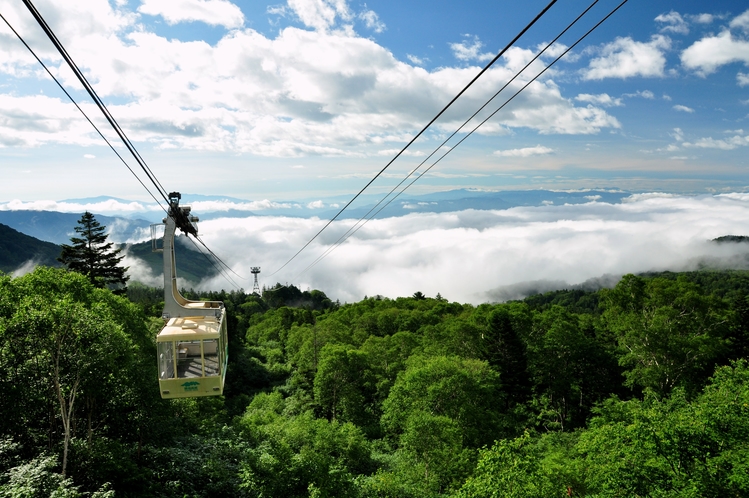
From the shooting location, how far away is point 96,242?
157 feet

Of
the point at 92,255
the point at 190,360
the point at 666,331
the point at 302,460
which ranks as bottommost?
the point at 302,460

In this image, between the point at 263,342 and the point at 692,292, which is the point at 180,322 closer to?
the point at 692,292

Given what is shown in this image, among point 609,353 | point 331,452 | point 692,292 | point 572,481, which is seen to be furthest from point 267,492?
point 692,292

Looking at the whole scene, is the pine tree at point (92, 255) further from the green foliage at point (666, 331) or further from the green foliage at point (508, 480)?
the green foliage at point (666, 331)

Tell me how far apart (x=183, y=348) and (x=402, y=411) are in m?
23.6

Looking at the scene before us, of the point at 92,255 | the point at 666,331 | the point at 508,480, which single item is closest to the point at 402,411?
the point at 508,480

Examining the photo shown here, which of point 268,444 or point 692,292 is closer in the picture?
point 268,444

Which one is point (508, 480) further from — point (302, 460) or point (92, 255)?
point (92, 255)

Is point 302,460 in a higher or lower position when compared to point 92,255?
lower

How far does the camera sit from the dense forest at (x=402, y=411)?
15.5 meters

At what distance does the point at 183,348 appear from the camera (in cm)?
1495

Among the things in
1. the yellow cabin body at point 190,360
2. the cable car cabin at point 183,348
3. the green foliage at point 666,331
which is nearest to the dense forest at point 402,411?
the green foliage at point 666,331

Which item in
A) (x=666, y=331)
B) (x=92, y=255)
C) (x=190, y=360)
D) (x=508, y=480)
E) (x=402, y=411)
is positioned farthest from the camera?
(x=92, y=255)

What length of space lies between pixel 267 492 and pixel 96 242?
4158cm
